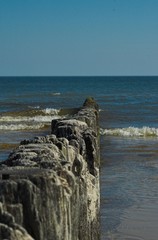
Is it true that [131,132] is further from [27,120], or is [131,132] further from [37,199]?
[37,199]

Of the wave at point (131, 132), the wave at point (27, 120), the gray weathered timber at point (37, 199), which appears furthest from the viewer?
the wave at point (27, 120)

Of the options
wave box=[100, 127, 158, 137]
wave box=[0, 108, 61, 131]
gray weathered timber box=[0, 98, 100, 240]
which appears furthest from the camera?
wave box=[0, 108, 61, 131]

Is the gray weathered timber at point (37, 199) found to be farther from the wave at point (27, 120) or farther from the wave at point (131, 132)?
the wave at point (27, 120)

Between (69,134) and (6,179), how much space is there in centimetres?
322

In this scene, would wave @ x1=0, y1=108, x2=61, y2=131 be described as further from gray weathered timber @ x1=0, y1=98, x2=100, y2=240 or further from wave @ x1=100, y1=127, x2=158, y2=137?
gray weathered timber @ x1=0, y1=98, x2=100, y2=240

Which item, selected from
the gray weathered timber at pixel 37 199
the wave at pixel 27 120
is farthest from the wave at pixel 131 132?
the gray weathered timber at pixel 37 199

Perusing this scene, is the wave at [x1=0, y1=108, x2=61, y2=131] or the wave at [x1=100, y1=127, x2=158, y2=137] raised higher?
the wave at [x1=0, y1=108, x2=61, y2=131]

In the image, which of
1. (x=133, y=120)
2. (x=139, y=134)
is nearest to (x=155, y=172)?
(x=139, y=134)

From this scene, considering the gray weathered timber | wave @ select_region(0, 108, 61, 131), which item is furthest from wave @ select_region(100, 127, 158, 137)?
the gray weathered timber

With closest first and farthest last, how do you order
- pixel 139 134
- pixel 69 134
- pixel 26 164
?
1. pixel 26 164
2. pixel 69 134
3. pixel 139 134

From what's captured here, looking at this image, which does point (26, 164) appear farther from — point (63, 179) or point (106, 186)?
point (106, 186)

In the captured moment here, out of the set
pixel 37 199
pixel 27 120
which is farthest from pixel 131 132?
pixel 37 199

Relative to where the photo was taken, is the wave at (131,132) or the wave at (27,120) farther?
the wave at (27,120)

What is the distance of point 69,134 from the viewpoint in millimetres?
6402
